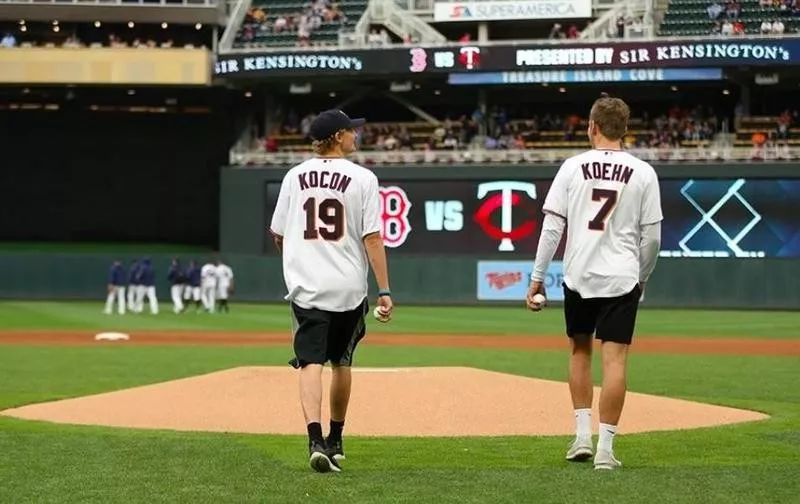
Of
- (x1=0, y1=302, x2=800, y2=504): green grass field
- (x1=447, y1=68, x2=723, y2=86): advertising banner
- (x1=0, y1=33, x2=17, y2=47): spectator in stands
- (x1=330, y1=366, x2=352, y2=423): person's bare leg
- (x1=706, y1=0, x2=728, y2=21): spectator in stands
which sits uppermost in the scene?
(x1=706, y1=0, x2=728, y2=21): spectator in stands

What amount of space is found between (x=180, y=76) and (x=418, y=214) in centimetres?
900

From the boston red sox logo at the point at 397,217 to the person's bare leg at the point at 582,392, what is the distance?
35.4 m

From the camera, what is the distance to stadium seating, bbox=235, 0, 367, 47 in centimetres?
4641

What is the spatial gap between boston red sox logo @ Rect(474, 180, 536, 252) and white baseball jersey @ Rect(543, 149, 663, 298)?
115ft

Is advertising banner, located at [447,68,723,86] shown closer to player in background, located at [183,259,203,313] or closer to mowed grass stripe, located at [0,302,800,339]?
mowed grass stripe, located at [0,302,800,339]

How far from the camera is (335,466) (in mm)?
8000

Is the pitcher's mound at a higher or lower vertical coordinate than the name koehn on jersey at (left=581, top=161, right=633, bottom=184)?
lower

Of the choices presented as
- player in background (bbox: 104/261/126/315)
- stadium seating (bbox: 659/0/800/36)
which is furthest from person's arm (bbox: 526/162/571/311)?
stadium seating (bbox: 659/0/800/36)

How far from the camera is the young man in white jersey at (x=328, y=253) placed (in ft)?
26.9

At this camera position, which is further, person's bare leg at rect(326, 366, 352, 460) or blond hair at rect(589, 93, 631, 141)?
person's bare leg at rect(326, 366, 352, 460)

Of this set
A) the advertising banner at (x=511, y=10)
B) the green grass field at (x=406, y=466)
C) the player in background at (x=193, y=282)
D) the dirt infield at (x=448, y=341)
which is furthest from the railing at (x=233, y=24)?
the green grass field at (x=406, y=466)

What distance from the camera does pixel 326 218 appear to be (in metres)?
8.27

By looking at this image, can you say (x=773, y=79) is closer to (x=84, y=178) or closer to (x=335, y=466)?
(x=84, y=178)

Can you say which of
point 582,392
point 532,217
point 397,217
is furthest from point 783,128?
point 582,392
